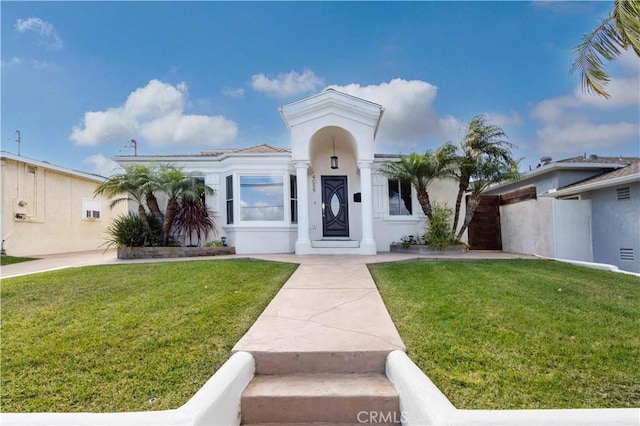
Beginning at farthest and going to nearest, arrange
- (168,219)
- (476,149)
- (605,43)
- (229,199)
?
(229,199), (168,219), (476,149), (605,43)

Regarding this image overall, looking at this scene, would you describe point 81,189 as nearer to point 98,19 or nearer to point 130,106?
point 130,106

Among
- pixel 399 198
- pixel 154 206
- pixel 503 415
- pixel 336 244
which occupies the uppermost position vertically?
pixel 399 198

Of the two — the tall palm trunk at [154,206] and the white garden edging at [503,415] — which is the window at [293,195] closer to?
the tall palm trunk at [154,206]

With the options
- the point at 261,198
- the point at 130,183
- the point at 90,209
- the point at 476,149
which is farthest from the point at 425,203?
the point at 90,209

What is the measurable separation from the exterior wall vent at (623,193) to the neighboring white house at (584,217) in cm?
2

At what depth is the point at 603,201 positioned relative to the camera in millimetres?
9938

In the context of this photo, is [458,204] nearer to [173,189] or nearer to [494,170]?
[494,170]

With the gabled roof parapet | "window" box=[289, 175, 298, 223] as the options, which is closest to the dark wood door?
the gabled roof parapet

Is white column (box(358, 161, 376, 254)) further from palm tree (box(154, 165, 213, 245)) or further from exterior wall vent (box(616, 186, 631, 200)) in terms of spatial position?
exterior wall vent (box(616, 186, 631, 200))

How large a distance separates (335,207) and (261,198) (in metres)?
3.08

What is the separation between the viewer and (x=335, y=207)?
506 inches

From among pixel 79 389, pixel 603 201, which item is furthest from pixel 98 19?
pixel 603 201

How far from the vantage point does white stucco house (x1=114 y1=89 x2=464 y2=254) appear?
35.8 feet
